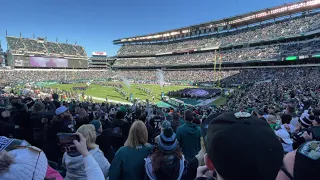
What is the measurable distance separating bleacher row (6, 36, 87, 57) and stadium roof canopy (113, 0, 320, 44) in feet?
96.8

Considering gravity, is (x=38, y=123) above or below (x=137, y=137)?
below

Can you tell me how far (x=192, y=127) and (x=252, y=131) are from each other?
358 cm

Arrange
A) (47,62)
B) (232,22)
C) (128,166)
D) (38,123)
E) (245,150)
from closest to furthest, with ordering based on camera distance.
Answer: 1. (245,150)
2. (128,166)
3. (38,123)
4. (232,22)
5. (47,62)

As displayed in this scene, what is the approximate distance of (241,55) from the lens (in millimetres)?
63406

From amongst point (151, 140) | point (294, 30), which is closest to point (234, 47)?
point (294, 30)

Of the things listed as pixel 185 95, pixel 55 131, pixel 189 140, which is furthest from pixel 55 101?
pixel 185 95

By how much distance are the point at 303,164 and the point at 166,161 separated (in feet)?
5.43

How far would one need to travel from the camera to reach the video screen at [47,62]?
88.5 metres

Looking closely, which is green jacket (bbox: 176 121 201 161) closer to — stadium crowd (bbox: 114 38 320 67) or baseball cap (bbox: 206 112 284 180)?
baseball cap (bbox: 206 112 284 180)

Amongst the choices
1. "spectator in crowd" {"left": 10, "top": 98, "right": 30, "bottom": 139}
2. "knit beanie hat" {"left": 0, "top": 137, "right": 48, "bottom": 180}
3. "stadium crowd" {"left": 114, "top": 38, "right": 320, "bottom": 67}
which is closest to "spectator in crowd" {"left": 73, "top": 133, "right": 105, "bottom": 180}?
"knit beanie hat" {"left": 0, "top": 137, "right": 48, "bottom": 180}

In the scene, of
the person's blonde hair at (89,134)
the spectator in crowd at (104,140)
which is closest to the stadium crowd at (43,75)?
the spectator in crowd at (104,140)

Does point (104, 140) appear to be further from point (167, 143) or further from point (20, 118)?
point (20, 118)

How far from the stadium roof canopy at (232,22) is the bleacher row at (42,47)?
2951cm

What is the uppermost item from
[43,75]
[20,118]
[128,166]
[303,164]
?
[43,75]
